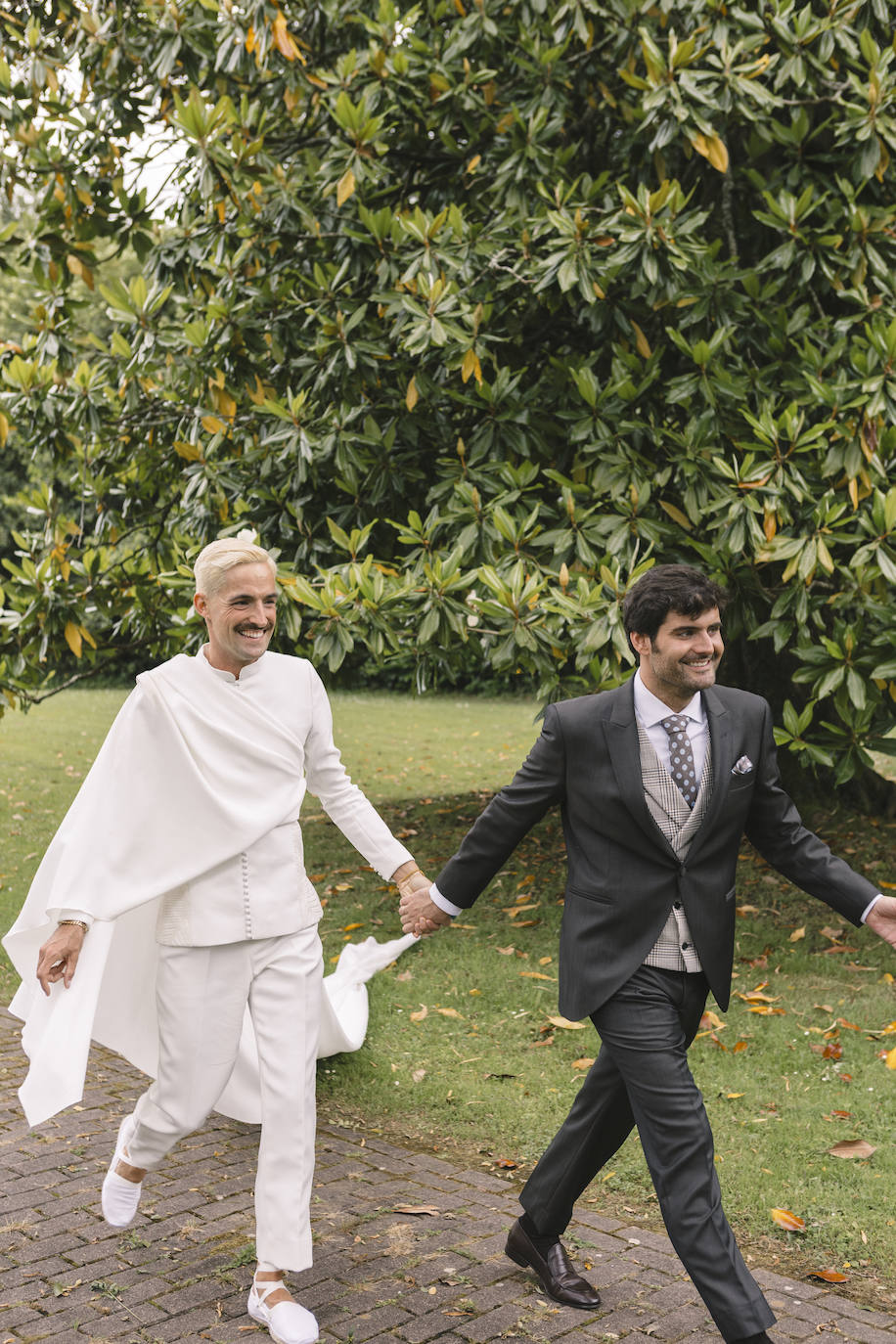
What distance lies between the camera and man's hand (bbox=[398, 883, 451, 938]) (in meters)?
3.96

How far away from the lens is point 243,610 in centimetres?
391

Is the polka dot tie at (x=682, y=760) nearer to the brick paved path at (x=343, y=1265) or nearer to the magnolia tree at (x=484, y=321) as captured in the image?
the brick paved path at (x=343, y=1265)

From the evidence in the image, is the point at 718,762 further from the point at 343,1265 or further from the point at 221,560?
the point at 343,1265

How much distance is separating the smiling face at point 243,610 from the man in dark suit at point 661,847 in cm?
89

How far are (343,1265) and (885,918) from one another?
1991 millimetres

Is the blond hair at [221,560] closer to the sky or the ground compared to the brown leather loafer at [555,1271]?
closer to the sky

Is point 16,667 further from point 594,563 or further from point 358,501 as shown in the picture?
point 594,563

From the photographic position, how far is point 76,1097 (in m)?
3.78

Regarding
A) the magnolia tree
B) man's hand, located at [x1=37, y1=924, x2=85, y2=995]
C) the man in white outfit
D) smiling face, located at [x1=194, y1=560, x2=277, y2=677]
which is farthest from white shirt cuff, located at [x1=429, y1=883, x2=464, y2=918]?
the magnolia tree

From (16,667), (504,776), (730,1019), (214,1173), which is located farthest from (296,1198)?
(504,776)

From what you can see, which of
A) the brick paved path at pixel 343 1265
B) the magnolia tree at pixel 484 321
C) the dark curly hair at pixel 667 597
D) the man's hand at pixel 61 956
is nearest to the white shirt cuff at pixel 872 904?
the dark curly hair at pixel 667 597

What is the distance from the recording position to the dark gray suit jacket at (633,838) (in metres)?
3.49

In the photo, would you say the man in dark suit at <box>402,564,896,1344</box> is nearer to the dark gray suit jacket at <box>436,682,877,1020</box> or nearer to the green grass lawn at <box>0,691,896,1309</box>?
the dark gray suit jacket at <box>436,682,877,1020</box>

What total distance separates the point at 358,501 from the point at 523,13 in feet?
10.2
